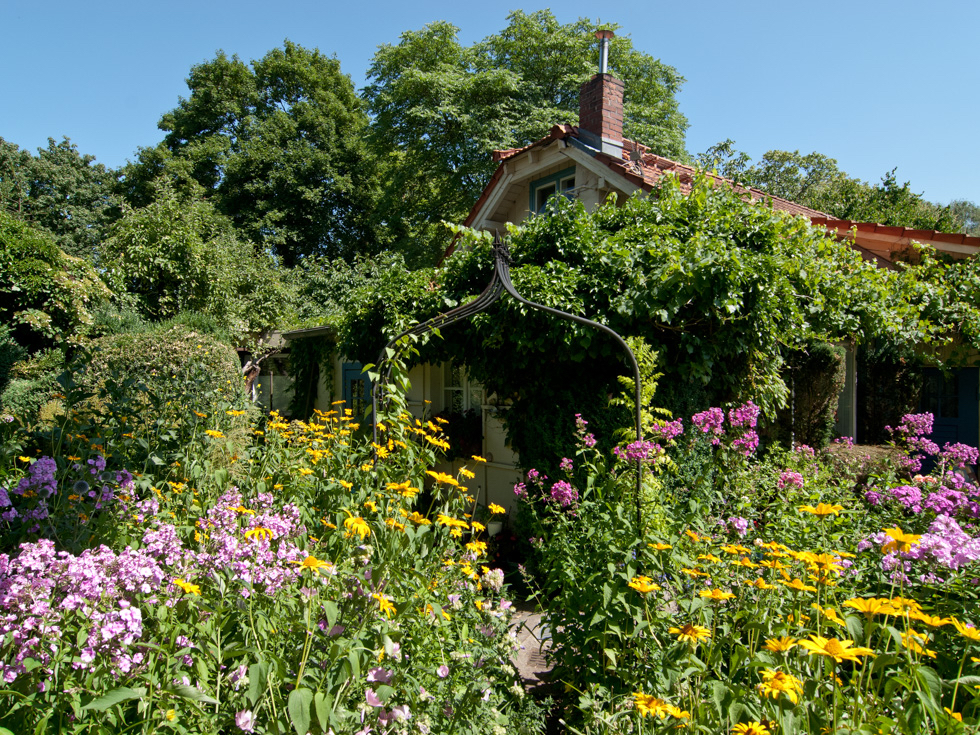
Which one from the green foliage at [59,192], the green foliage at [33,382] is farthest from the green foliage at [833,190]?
the green foliage at [59,192]

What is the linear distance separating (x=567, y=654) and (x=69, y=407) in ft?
11.1

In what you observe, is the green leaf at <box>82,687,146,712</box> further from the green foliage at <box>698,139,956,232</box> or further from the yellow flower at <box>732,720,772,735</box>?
the green foliage at <box>698,139,956,232</box>

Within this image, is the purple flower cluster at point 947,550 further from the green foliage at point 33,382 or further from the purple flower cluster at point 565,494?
the green foliage at point 33,382

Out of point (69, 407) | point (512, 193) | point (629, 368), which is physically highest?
point (512, 193)

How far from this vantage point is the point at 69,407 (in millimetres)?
3656

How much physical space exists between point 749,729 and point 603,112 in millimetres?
8890

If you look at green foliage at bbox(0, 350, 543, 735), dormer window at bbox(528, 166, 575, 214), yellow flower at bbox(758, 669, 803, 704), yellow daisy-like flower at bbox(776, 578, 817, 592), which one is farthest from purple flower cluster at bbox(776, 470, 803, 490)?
dormer window at bbox(528, 166, 575, 214)

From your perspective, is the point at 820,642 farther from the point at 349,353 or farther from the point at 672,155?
the point at 672,155

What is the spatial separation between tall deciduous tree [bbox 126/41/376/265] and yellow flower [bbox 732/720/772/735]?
20193 millimetres

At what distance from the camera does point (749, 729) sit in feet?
4.83

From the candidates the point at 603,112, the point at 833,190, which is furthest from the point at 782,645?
the point at 833,190

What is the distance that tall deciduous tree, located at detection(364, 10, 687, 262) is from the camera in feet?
56.4

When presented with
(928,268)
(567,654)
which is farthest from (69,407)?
(928,268)

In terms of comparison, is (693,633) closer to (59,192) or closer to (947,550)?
(947,550)
